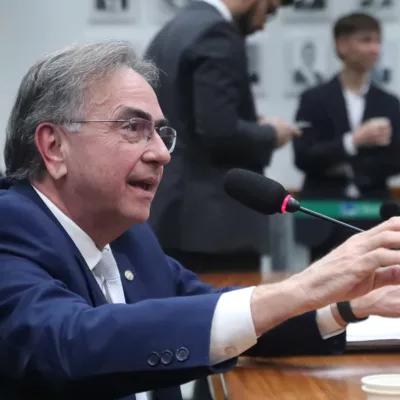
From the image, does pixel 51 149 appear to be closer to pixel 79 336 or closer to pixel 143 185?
pixel 143 185

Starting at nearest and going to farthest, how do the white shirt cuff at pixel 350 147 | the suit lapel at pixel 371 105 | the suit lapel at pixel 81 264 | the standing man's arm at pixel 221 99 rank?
the suit lapel at pixel 81 264 → the standing man's arm at pixel 221 99 → the white shirt cuff at pixel 350 147 → the suit lapel at pixel 371 105

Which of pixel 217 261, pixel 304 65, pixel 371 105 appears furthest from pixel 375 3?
pixel 217 261

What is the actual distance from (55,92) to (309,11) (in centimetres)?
396

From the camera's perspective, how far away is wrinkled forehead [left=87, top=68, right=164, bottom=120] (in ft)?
5.39

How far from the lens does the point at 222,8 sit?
3.15 meters

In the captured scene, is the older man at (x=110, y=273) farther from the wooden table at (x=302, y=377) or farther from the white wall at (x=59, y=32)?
the white wall at (x=59, y=32)

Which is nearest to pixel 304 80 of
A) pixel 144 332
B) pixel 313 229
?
pixel 313 229

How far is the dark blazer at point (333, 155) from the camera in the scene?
4199 mm

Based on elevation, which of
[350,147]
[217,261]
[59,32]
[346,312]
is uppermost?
[59,32]

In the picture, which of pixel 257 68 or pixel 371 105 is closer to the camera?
pixel 371 105

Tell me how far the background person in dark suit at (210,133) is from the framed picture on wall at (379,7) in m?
2.29

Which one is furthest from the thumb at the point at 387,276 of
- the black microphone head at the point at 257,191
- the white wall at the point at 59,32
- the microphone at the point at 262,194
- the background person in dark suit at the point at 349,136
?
the white wall at the point at 59,32

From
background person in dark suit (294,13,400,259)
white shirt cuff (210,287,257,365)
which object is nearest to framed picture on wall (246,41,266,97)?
background person in dark suit (294,13,400,259)

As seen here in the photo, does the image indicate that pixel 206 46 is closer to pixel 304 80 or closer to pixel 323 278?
pixel 323 278
